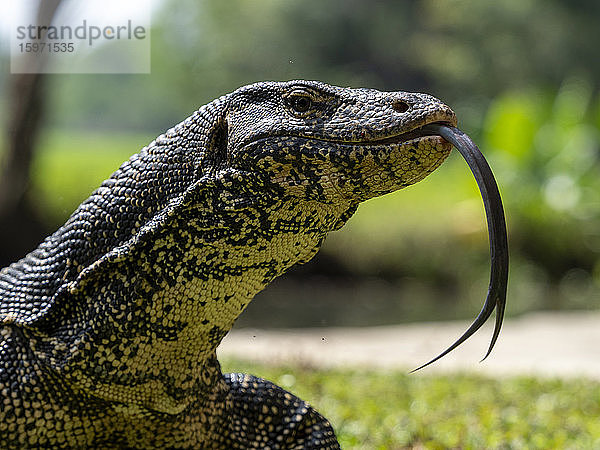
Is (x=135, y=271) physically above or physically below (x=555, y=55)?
above

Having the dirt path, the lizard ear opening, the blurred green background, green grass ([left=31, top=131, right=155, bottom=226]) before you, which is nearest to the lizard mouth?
the lizard ear opening

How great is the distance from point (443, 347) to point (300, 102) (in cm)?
519

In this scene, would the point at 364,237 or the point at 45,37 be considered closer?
the point at 45,37

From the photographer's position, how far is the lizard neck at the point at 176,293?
207 cm

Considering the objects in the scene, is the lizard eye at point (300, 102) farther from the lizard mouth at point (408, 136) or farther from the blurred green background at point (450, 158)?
the blurred green background at point (450, 158)

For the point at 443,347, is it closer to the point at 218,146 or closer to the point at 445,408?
the point at 445,408

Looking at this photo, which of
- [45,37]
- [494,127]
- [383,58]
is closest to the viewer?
[45,37]

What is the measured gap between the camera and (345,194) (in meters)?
2.01

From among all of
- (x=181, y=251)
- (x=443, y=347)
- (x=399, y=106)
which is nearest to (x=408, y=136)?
(x=399, y=106)

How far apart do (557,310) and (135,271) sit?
10.1 m

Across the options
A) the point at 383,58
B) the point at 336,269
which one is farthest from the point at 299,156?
the point at 383,58

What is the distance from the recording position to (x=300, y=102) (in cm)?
206

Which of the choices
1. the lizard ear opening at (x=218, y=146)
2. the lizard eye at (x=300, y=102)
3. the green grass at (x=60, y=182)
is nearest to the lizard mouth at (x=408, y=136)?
the lizard eye at (x=300, y=102)

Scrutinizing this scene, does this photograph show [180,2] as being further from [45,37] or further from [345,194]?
[345,194]
